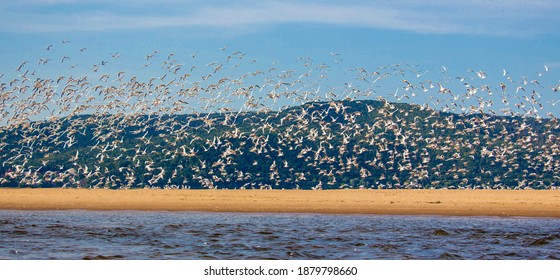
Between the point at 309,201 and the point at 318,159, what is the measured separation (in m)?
34.9

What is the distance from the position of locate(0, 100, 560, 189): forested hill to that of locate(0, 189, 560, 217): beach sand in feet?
48.6

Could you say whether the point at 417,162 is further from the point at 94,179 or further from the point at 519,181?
the point at 94,179

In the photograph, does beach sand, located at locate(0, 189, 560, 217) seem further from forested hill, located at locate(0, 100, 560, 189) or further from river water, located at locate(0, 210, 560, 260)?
forested hill, located at locate(0, 100, 560, 189)

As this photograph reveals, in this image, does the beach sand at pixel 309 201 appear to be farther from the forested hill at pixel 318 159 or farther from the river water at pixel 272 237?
the forested hill at pixel 318 159

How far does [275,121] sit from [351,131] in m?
14.8

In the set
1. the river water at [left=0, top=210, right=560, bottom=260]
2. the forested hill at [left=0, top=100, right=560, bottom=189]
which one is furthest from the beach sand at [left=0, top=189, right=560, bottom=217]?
the forested hill at [left=0, top=100, right=560, bottom=189]

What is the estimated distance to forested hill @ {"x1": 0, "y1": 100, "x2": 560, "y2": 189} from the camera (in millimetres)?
78125

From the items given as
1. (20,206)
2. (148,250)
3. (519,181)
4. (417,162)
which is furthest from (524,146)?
(148,250)

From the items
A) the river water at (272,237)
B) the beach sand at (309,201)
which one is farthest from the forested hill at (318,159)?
the river water at (272,237)

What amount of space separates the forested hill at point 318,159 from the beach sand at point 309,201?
1482 centimetres

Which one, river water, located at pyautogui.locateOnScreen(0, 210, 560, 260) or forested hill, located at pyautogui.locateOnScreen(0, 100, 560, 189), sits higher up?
forested hill, located at pyautogui.locateOnScreen(0, 100, 560, 189)

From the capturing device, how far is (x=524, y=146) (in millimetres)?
80438

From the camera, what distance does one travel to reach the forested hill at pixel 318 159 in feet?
256
